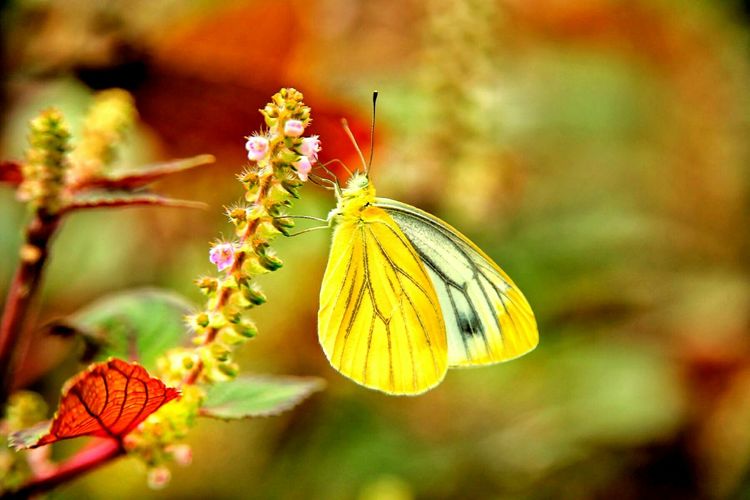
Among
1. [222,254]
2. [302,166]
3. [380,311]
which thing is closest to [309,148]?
[302,166]

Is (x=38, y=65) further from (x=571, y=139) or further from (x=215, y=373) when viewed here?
(x=571, y=139)

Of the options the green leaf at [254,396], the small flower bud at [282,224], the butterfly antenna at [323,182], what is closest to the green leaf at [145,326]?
the green leaf at [254,396]

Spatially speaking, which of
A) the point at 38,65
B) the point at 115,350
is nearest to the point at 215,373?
the point at 115,350

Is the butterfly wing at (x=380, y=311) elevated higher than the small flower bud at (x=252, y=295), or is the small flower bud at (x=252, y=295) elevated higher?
the small flower bud at (x=252, y=295)

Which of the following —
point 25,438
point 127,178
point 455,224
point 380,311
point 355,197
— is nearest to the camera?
point 25,438

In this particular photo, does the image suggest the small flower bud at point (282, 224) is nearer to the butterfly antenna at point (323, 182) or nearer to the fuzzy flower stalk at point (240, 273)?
the fuzzy flower stalk at point (240, 273)

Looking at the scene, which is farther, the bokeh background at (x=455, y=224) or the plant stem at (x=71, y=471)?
the bokeh background at (x=455, y=224)

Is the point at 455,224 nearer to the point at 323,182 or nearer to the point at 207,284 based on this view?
the point at 323,182
